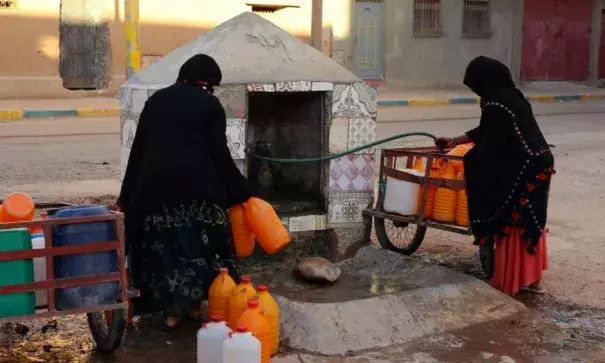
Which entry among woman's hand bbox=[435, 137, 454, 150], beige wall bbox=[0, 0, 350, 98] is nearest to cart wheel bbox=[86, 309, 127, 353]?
woman's hand bbox=[435, 137, 454, 150]

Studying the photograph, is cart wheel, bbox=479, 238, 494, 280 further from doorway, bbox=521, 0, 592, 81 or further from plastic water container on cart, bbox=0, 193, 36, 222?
doorway, bbox=521, 0, 592, 81

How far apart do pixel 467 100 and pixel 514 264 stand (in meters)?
16.2

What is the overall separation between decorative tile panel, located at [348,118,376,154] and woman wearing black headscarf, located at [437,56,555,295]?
795mm

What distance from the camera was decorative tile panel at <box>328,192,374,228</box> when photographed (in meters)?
6.15

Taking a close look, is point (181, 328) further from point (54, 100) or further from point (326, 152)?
point (54, 100)

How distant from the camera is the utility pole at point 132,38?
10727mm

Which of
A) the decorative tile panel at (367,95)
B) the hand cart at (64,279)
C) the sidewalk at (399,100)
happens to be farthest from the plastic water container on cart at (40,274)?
the sidewalk at (399,100)

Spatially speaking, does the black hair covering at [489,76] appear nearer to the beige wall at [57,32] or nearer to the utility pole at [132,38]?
the utility pole at [132,38]

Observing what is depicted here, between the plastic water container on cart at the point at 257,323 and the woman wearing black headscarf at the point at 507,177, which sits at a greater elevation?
the woman wearing black headscarf at the point at 507,177

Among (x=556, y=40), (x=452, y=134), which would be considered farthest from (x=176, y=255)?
(x=556, y=40)

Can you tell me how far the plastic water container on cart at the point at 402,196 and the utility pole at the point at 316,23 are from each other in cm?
1482

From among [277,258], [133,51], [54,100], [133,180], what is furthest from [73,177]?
[54,100]

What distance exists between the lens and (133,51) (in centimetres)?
1075

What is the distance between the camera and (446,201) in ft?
19.4
